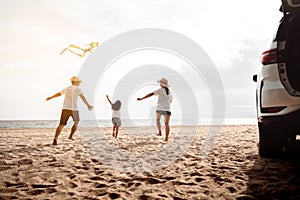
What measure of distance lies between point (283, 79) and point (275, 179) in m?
1.31

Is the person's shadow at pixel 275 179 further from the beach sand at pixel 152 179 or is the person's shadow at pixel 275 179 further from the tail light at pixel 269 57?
the tail light at pixel 269 57

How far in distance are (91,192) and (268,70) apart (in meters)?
2.74

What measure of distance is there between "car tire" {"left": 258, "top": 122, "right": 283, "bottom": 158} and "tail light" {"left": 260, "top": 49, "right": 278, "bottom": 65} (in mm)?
854

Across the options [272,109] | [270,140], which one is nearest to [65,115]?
[270,140]

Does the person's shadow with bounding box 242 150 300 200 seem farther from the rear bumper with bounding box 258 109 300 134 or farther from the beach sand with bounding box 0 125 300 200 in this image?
the rear bumper with bounding box 258 109 300 134

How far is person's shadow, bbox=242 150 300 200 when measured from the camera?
2.29 meters

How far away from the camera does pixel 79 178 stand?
2.95m

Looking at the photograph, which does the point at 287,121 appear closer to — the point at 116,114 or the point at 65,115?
the point at 65,115

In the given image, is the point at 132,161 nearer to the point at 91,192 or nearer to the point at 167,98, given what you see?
the point at 91,192

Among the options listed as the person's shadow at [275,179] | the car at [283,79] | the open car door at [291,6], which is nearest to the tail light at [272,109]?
the car at [283,79]

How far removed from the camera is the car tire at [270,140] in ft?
9.25

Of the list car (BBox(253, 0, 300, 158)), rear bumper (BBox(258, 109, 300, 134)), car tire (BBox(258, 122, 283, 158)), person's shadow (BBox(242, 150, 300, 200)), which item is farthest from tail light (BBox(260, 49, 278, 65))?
person's shadow (BBox(242, 150, 300, 200))

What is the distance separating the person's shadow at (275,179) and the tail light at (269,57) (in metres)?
1.55

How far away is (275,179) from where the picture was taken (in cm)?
272
